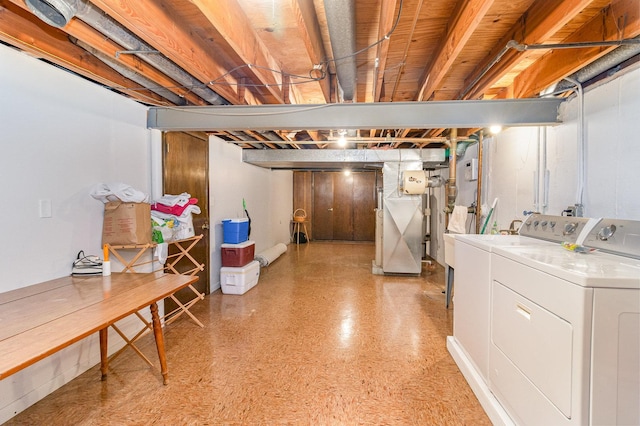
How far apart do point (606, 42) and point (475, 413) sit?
90.1 inches

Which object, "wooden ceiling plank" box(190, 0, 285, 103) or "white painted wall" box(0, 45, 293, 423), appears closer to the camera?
"wooden ceiling plank" box(190, 0, 285, 103)

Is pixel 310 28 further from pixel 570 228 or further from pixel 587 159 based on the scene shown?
pixel 587 159

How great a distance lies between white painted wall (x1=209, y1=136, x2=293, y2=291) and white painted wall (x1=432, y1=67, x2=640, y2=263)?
12.3 feet

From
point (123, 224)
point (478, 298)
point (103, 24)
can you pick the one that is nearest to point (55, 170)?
point (123, 224)

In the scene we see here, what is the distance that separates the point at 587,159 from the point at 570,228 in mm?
761

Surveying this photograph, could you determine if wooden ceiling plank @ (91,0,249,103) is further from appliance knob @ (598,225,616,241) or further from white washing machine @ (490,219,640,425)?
appliance knob @ (598,225,616,241)

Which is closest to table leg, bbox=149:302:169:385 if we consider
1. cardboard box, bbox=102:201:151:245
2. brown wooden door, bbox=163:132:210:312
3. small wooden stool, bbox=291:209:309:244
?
cardboard box, bbox=102:201:151:245

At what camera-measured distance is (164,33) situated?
5.38ft

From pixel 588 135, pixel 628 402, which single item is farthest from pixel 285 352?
pixel 588 135

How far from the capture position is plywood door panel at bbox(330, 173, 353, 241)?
8.64m

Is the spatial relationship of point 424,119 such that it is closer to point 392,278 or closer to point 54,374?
point 392,278

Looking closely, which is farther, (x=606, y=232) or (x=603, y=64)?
(x=603, y=64)

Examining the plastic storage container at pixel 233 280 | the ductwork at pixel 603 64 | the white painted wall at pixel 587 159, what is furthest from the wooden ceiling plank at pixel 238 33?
the plastic storage container at pixel 233 280

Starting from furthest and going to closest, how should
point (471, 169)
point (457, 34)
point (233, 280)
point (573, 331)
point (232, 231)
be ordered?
point (471, 169), point (232, 231), point (233, 280), point (457, 34), point (573, 331)
